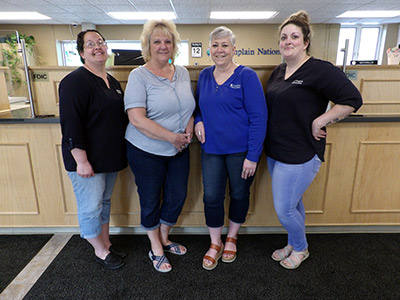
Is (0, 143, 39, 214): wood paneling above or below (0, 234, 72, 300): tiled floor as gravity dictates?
above

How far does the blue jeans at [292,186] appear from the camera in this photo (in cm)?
155

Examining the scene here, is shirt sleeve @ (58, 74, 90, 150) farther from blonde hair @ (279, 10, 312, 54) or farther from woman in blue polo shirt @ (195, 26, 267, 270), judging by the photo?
blonde hair @ (279, 10, 312, 54)

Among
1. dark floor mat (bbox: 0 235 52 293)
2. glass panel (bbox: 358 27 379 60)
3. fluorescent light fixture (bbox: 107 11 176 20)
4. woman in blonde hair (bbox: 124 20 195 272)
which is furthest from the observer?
glass panel (bbox: 358 27 379 60)

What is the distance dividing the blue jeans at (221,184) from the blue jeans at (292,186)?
18cm

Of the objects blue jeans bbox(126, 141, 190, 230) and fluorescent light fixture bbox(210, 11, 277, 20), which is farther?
fluorescent light fixture bbox(210, 11, 277, 20)

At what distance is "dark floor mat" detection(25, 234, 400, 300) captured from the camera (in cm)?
157

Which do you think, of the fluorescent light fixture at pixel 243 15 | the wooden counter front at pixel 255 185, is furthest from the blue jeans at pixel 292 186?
the fluorescent light fixture at pixel 243 15

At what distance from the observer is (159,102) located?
1.50m

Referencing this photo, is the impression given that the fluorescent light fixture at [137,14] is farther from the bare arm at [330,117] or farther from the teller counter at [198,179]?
the bare arm at [330,117]

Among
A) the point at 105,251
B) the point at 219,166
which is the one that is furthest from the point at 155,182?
the point at 105,251

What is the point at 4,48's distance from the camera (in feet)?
24.7

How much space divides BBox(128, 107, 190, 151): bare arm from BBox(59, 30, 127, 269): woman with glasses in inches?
6.2

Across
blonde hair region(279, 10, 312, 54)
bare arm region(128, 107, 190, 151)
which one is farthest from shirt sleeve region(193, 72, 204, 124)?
blonde hair region(279, 10, 312, 54)

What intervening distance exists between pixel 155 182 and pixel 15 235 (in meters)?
1.39
